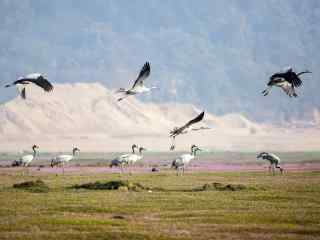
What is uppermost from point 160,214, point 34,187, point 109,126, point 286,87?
point 109,126

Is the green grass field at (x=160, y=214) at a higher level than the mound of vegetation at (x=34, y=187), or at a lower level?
lower

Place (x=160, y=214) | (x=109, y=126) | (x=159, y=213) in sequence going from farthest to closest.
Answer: (x=109, y=126)
(x=159, y=213)
(x=160, y=214)

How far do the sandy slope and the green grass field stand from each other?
300ft

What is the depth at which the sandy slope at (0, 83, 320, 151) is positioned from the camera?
416ft

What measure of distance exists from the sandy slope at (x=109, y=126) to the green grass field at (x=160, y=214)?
91493 millimetres

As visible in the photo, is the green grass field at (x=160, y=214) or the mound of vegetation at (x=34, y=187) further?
the mound of vegetation at (x=34, y=187)

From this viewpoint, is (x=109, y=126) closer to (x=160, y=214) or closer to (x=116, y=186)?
(x=116, y=186)

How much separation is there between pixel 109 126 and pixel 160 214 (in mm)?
112183

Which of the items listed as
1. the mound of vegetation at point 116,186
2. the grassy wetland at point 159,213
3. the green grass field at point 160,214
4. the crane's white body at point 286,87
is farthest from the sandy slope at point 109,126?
the crane's white body at point 286,87

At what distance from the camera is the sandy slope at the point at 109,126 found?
127 metres

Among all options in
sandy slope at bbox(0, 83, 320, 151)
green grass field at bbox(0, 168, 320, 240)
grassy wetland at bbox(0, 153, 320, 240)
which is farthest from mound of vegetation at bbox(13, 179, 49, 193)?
sandy slope at bbox(0, 83, 320, 151)

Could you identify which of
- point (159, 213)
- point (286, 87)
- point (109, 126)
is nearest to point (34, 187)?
point (159, 213)

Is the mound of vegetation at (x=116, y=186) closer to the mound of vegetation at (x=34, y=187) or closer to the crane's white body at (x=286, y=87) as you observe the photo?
the mound of vegetation at (x=34, y=187)

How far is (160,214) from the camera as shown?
23.1 m
